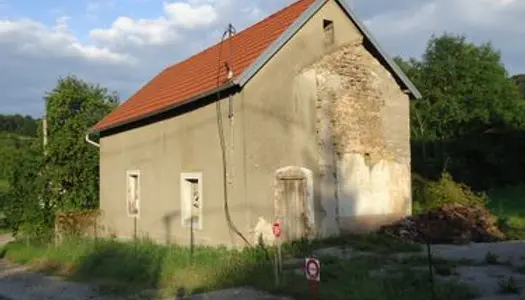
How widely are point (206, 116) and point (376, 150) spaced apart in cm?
556

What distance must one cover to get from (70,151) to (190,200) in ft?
32.1

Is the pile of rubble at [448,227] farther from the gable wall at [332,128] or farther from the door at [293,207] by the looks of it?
the door at [293,207]

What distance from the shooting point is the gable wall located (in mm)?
18172

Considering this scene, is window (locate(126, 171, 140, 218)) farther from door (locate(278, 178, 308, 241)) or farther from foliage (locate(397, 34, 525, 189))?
foliage (locate(397, 34, 525, 189))

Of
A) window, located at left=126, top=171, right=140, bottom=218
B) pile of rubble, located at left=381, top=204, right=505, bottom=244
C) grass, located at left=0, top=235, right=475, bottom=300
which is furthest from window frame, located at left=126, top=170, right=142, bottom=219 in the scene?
pile of rubble, located at left=381, top=204, right=505, bottom=244

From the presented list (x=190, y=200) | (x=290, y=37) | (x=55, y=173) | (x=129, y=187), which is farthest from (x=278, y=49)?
(x=55, y=173)

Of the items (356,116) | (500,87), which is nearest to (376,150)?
(356,116)

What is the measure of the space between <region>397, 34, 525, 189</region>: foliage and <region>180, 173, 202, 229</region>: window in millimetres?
28648

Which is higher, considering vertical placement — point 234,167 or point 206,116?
point 206,116

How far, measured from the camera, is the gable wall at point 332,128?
18.2 meters

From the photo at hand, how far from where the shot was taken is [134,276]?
15688 millimetres

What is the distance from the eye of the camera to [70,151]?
27.8 m

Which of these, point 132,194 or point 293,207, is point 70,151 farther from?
point 293,207

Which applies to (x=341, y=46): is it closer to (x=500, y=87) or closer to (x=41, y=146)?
(x=41, y=146)
